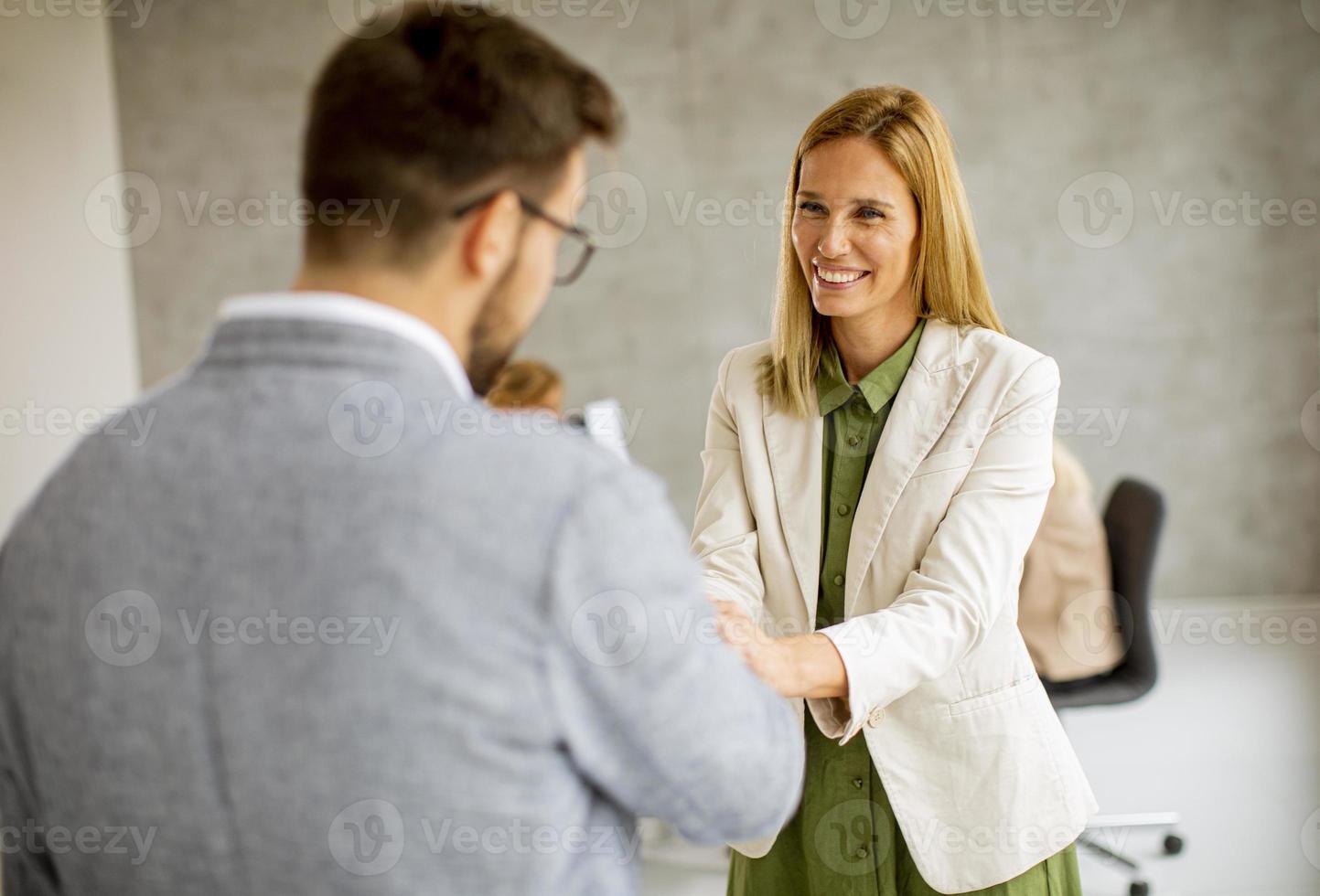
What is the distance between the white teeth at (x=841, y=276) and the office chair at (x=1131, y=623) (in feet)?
5.49

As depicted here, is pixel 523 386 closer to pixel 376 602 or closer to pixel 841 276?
pixel 841 276

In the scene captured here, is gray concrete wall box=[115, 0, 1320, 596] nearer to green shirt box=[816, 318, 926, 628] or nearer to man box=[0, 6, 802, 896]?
green shirt box=[816, 318, 926, 628]

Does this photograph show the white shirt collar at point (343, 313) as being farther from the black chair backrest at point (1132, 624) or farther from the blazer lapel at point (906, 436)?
the black chair backrest at point (1132, 624)

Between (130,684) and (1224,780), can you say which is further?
(1224,780)

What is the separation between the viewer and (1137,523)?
9.55 feet

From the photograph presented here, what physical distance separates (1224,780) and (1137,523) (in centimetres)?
117

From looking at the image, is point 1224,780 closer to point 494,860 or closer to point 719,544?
point 719,544

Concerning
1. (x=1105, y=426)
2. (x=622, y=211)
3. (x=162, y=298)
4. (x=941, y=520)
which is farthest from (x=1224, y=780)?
(x=162, y=298)

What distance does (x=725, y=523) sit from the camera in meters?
1.54

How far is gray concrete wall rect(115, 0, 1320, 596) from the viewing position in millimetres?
4816

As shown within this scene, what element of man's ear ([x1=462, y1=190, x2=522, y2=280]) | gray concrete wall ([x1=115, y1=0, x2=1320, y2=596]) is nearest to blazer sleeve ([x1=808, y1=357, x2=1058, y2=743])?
man's ear ([x1=462, y1=190, x2=522, y2=280])

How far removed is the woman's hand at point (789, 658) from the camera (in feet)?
4.00

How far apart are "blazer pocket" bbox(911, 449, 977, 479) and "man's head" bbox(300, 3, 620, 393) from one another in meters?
0.78

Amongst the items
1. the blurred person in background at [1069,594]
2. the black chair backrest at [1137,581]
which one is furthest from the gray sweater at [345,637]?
the black chair backrest at [1137,581]
